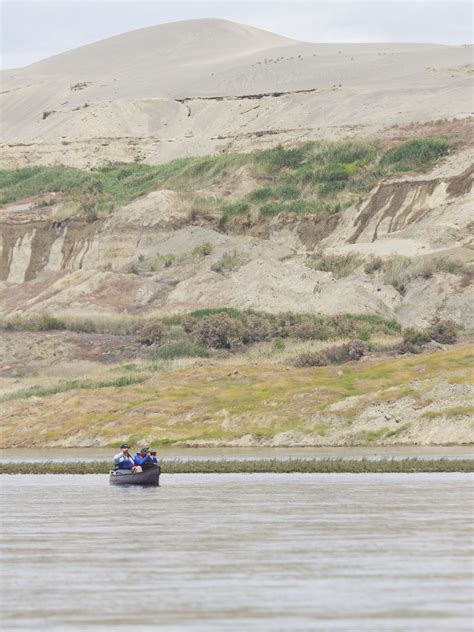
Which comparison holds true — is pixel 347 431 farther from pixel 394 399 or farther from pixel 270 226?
pixel 270 226

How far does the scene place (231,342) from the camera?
82812 millimetres

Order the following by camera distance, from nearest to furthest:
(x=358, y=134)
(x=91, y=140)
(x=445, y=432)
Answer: (x=445, y=432), (x=358, y=134), (x=91, y=140)

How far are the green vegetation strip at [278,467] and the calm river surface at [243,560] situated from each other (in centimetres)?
573

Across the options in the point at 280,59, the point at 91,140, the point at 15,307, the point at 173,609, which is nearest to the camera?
the point at 173,609

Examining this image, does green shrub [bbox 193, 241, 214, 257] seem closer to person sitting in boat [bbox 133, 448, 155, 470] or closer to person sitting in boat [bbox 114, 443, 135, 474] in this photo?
person sitting in boat [bbox 114, 443, 135, 474]

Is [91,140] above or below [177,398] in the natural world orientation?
above

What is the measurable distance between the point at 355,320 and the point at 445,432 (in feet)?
89.1

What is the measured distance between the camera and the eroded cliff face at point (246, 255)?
9000 centimetres

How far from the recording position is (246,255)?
100m

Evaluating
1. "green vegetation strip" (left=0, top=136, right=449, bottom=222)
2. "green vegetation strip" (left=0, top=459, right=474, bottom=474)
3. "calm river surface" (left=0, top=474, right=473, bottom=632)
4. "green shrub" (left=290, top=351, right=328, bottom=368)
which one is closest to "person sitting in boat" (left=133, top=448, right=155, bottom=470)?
"calm river surface" (left=0, top=474, right=473, bottom=632)

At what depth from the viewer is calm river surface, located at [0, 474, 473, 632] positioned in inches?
721

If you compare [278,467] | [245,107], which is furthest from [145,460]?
[245,107]

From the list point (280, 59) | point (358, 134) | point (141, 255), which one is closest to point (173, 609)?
point (141, 255)

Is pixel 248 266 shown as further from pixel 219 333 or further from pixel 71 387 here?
pixel 71 387
